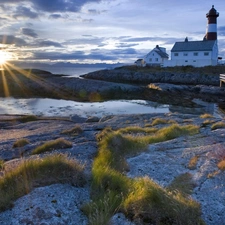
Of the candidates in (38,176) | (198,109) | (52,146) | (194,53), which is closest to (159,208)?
(38,176)

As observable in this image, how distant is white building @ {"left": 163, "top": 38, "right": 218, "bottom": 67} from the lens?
72812 millimetres

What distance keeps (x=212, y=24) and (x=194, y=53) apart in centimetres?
1029

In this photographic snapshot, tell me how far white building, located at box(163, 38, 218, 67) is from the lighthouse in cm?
383

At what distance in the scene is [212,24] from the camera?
75.8 m

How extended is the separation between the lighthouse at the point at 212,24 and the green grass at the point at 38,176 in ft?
260

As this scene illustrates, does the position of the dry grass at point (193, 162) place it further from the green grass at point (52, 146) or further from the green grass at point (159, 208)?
the green grass at point (52, 146)

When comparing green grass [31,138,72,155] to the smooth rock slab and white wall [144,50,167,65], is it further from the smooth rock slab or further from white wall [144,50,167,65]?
white wall [144,50,167,65]

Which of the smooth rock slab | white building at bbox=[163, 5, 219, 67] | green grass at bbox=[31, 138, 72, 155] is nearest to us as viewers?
the smooth rock slab

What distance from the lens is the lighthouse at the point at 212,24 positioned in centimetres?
7456

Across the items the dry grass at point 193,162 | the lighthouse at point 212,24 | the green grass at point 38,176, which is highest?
the lighthouse at point 212,24

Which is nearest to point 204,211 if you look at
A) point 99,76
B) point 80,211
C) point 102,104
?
point 80,211

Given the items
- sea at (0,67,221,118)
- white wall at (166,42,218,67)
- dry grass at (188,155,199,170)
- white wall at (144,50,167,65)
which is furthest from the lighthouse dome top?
dry grass at (188,155,199,170)

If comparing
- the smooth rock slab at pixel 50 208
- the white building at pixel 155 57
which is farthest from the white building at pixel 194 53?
the smooth rock slab at pixel 50 208

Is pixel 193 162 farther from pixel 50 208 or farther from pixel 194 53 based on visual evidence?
pixel 194 53
